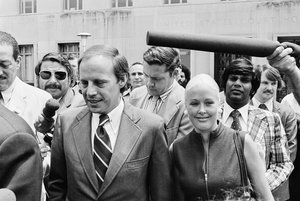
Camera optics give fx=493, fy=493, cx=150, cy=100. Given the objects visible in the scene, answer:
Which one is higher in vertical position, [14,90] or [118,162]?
[14,90]

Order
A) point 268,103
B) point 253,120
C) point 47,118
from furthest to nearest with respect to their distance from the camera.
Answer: point 268,103 < point 253,120 < point 47,118

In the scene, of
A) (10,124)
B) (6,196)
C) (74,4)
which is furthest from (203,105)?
(74,4)

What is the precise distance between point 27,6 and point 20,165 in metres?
22.4

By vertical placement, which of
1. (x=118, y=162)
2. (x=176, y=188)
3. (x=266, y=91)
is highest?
(x=266, y=91)

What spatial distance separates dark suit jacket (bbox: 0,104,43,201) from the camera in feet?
5.60

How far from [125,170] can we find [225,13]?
55.7 feet

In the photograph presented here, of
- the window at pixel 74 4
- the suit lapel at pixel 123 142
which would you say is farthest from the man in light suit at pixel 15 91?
the window at pixel 74 4

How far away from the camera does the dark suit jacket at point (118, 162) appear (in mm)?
2678

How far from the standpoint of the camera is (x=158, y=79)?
12.3 ft

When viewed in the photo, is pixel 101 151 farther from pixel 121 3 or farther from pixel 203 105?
pixel 121 3

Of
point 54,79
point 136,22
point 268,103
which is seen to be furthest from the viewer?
point 136,22

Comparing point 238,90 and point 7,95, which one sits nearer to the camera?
point 7,95

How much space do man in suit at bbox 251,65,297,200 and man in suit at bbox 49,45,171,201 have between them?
108 cm

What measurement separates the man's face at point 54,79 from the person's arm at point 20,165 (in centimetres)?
262
